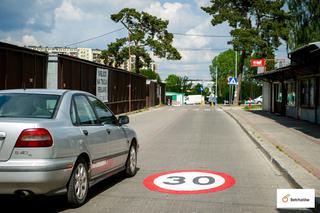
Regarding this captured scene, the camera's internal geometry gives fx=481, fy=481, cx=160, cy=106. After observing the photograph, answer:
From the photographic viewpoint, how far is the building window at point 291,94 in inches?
1133

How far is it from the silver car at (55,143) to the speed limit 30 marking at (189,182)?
88 centimetres

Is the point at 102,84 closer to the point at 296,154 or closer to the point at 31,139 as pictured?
the point at 296,154

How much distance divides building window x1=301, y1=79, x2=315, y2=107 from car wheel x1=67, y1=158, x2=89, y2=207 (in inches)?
761

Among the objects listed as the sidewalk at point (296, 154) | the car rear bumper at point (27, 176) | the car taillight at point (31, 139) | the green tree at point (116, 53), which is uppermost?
the green tree at point (116, 53)

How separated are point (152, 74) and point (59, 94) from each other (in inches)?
5010

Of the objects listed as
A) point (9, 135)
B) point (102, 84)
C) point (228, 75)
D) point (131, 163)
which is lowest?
point (131, 163)

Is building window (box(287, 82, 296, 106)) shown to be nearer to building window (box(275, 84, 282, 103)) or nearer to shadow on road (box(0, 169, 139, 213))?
building window (box(275, 84, 282, 103))

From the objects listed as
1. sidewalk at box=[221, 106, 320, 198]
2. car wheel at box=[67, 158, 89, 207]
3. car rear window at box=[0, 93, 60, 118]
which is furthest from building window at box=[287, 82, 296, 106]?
car rear window at box=[0, 93, 60, 118]

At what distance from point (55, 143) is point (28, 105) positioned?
97 cm

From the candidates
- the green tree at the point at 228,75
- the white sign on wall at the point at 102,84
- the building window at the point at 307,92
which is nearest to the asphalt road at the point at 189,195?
the building window at the point at 307,92

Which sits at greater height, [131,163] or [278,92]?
[278,92]

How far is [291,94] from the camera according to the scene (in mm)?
29875

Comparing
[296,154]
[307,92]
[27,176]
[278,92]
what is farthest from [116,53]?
[27,176]

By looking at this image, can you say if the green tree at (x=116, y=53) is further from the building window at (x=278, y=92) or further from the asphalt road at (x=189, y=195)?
the asphalt road at (x=189, y=195)
